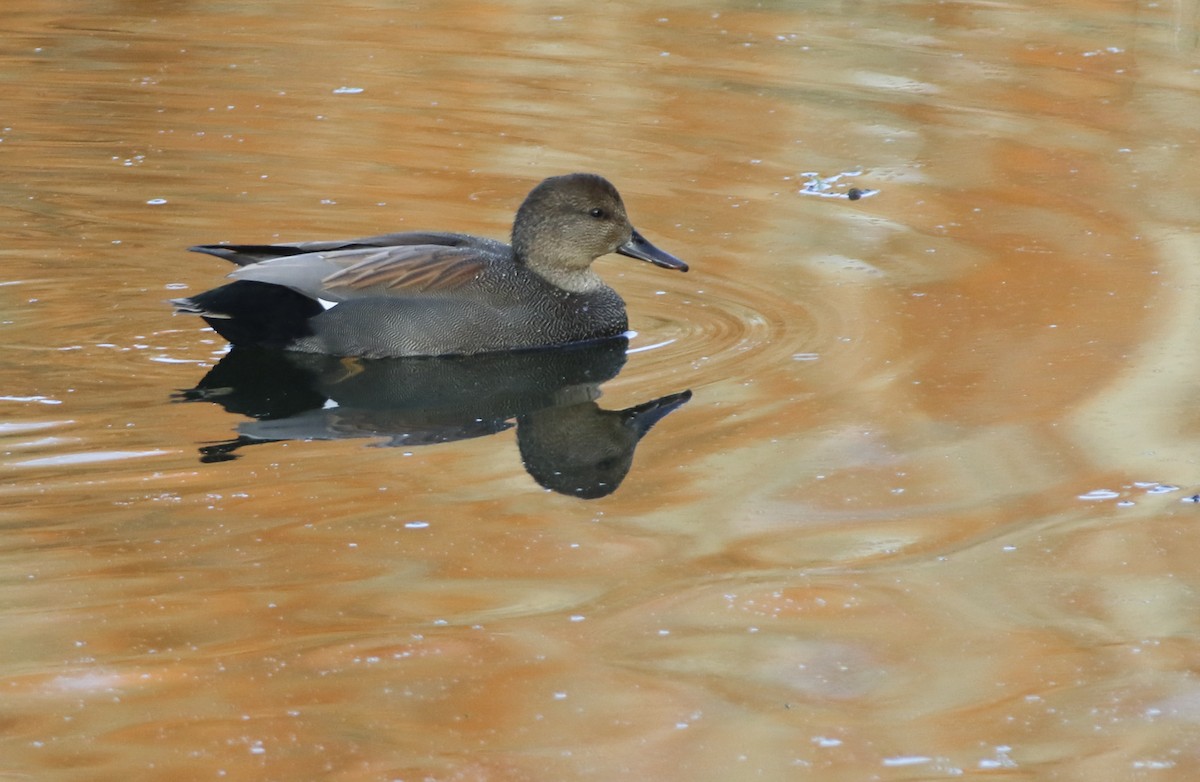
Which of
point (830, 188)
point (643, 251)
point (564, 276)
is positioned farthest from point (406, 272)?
point (830, 188)

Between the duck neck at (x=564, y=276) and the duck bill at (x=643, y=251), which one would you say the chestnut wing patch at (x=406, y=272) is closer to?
the duck neck at (x=564, y=276)

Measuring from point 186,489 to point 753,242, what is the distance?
3.47m

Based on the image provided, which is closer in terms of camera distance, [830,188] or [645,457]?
[645,457]

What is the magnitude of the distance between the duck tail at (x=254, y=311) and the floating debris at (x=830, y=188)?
2.89m

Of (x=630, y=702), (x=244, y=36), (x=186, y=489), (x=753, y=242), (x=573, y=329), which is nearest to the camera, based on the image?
(x=630, y=702)

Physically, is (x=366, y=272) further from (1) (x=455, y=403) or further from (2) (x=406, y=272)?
(1) (x=455, y=403)

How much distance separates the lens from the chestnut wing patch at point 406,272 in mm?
6867

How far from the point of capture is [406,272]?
691 cm

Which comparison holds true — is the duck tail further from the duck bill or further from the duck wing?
the duck bill

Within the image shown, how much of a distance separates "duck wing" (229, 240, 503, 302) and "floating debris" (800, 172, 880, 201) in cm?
237

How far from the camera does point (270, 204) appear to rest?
859 cm

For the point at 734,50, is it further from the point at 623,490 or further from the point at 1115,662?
the point at 1115,662

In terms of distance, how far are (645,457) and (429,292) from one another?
5.05 ft

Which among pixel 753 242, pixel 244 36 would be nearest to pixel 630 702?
pixel 753 242
